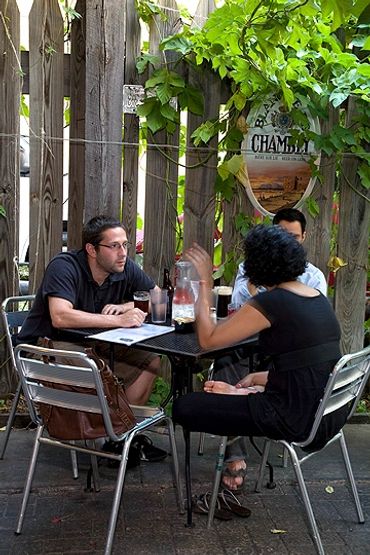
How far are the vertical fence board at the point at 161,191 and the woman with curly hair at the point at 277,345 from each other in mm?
1434

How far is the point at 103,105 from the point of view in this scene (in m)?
4.17

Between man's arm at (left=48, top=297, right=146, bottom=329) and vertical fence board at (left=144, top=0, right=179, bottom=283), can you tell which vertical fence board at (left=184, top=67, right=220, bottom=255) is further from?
man's arm at (left=48, top=297, right=146, bottom=329)

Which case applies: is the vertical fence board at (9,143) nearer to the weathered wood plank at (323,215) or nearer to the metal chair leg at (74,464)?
the metal chair leg at (74,464)

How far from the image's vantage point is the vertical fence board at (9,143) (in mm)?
4102

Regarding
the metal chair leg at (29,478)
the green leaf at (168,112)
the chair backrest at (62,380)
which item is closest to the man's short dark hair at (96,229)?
the green leaf at (168,112)

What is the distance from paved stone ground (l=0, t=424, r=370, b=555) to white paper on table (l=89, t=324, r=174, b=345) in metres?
0.82

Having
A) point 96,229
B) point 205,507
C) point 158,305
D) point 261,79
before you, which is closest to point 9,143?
point 96,229

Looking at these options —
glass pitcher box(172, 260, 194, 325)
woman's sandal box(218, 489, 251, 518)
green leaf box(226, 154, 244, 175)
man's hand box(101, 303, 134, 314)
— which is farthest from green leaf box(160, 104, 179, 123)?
woman's sandal box(218, 489, 251, 518)

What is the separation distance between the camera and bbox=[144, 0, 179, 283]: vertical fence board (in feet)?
13.8

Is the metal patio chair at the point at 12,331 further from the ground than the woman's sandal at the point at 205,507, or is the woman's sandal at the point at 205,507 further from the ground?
the metal patio chair at the point at 12,331

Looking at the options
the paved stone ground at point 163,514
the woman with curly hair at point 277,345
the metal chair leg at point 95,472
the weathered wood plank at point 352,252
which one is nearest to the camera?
the woman with curly hair at point 277,345

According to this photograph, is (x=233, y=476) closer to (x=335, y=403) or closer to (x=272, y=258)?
(x=335, y=403)

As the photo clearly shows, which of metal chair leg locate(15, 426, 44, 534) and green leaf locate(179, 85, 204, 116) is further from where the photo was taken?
green leaf locate(179, 85, 204, 116)

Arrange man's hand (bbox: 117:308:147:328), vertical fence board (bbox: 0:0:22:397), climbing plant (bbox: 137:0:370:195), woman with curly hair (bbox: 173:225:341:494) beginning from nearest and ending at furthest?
woman with curly hair (bbox: 173:225:341:494), man's hand (bbox: 117:308:147:328), climbing plant (bbox: 137:0:370:195), vertical fence board (bbox: 0:0:22:397)
